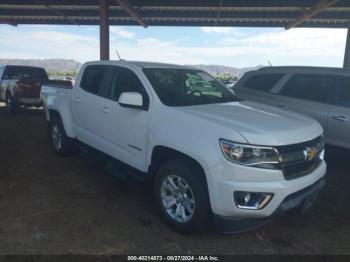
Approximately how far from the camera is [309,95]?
5910 millimetres

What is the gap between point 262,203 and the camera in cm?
306

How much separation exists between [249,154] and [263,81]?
157 inches

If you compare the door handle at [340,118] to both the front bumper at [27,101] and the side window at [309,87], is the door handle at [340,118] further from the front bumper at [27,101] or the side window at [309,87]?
the front bumper at [27,101]

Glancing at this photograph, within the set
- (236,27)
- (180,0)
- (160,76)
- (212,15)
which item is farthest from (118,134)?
(236,27)

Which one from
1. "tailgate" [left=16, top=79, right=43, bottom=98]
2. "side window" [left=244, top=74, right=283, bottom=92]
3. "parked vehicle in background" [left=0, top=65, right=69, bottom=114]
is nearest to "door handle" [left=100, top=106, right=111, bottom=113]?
"side window" [left=244, top=74, right=283, bottom=92]

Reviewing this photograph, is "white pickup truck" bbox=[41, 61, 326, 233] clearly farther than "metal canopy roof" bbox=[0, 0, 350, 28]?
No

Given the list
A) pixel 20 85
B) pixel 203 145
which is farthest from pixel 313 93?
pixel 20 85

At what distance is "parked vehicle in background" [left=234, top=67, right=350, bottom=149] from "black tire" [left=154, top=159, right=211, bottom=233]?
3266mm

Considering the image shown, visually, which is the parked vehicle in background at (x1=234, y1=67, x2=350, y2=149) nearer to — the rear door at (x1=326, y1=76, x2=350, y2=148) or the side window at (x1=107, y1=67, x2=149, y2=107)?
the rear door at (x1=326, y1=76, x2=350, y2=148)

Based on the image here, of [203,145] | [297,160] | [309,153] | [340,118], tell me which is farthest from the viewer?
[340,118]

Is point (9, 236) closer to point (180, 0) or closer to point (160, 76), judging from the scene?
point (160, 76)

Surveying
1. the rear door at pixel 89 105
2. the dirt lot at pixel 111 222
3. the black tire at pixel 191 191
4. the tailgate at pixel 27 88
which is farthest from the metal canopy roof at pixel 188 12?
the black tire at pixel 191 191

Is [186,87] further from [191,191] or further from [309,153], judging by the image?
[309,153]

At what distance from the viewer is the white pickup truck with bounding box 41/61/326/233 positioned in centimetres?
303
